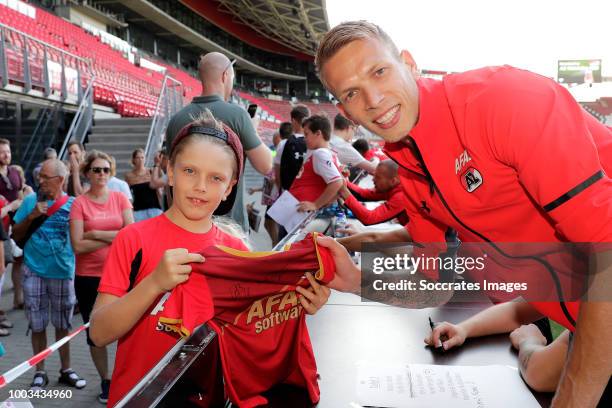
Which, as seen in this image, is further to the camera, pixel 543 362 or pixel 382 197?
pixel 382 197

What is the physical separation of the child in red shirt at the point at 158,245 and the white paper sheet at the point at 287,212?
7.22 feet

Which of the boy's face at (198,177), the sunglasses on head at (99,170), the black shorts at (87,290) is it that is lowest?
the black shorts at (87,290)

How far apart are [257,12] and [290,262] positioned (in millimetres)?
34163

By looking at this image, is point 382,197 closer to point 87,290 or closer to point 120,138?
point 87,290

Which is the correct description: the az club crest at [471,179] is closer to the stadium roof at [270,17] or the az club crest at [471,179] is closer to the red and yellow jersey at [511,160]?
the red and yellow jersey at [511,160]

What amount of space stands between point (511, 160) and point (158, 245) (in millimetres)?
899

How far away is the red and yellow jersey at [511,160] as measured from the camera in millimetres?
828

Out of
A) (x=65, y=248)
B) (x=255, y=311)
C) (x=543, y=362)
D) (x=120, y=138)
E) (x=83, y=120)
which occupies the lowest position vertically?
(x=65, y=248)

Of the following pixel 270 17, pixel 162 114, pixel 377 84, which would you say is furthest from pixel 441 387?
pixel 270 17

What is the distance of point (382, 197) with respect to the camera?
4.16 m

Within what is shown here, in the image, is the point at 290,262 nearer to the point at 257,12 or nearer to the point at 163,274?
the point at 163,274

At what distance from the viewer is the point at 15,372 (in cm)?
192

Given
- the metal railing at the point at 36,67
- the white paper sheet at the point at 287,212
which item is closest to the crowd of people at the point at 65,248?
the white paper sheet at the point at 287,212

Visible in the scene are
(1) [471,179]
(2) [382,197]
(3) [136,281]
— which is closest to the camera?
(1) [471,179]
